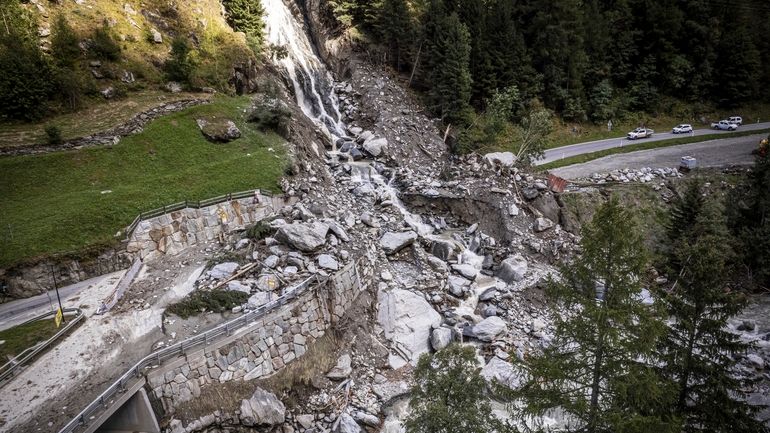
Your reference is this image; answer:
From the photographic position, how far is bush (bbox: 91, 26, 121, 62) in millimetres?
36000

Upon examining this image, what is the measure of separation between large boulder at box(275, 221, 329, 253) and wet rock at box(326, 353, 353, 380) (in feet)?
21.4

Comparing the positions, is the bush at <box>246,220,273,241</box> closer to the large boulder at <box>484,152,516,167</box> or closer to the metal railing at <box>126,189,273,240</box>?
the metal railing at <box>126,189,273,240</box>

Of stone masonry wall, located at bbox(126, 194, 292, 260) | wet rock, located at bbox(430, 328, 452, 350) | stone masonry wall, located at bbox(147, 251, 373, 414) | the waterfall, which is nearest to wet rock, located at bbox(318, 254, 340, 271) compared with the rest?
stone masonry wall, located at bbox(147, 251, 373, 414)

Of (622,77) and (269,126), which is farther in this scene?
(622,77)

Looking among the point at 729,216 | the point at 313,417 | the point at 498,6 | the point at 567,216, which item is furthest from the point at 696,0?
the point at 313,417

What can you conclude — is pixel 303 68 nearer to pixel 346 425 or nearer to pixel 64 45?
pixel 64 45

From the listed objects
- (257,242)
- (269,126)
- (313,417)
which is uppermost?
(269,126)

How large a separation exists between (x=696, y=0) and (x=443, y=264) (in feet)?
185

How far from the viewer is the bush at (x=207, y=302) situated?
20812 millimetres

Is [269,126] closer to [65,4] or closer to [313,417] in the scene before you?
[65,4]

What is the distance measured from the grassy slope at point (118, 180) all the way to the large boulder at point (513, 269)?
17.5m

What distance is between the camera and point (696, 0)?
185ft

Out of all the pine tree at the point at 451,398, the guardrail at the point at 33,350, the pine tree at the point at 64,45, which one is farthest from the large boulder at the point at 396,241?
the pine tree at the point at 64,45

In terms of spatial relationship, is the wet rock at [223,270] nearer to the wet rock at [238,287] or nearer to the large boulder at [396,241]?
the wet rock at [238,287]
